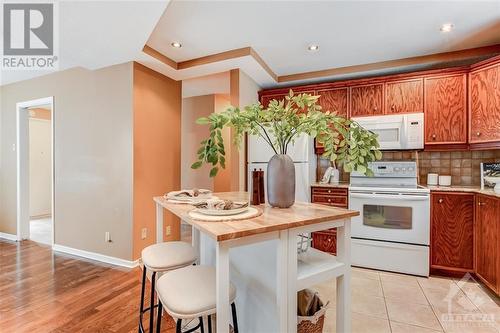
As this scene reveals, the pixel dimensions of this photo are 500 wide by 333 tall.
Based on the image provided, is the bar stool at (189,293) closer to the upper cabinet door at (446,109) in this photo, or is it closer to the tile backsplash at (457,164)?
the upper cabinet door at (446,109)

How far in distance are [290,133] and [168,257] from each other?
3.49 feet

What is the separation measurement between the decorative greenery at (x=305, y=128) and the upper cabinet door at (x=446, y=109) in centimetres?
220

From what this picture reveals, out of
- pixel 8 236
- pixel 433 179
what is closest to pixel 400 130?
pixel 433 179

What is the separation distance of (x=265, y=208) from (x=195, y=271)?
510 mm

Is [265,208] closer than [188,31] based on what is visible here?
Yes

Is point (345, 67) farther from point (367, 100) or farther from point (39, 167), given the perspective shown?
point (39, 167)

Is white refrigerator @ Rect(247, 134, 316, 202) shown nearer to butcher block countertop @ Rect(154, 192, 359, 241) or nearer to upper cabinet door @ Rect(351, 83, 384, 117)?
upper cabinet door @ Rect(351, 83, 384, 117)

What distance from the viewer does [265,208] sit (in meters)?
1.51

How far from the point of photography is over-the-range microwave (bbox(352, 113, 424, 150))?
302 cm

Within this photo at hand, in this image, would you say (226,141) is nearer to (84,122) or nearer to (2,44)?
(84,122)

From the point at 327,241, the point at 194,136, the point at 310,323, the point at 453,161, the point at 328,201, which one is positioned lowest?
the point at 327,241

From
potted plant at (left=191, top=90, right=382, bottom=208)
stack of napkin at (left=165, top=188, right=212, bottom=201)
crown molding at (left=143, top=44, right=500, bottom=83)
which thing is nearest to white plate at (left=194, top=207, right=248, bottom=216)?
potted plant at (left=191, top=90, right=382, bottom=208)

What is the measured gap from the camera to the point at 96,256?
10.4 ft

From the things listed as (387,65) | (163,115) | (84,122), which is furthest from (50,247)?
(387,65)
